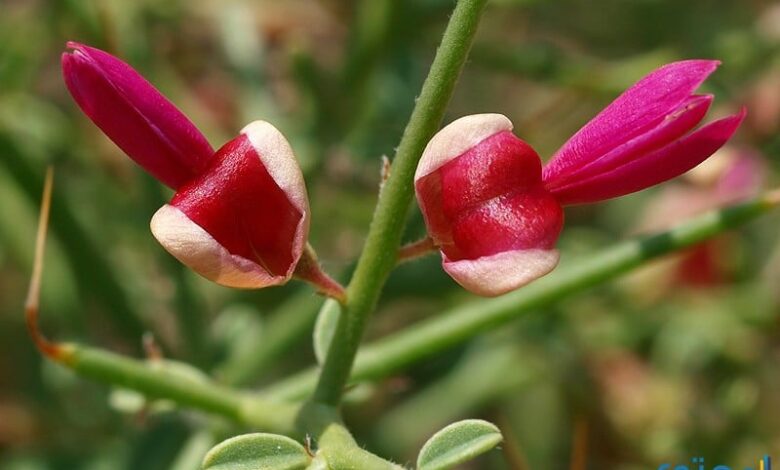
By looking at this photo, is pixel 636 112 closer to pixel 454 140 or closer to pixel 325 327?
pixel 454 140

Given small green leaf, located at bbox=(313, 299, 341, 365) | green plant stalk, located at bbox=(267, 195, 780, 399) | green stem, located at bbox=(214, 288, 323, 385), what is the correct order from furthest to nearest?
green stem, located at bbox=(214, 288, 323, 385), green plant stalk, located at bbox=(267, 195, 780, 399), small green leaf, located at bbox=(313, 299, 341, 365)

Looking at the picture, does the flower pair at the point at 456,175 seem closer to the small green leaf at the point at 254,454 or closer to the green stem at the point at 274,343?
the small green leaf at the point at 254,454

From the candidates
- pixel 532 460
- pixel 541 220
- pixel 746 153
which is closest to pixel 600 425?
pixel 532 460

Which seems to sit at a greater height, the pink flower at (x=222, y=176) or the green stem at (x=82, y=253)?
the green stem at (x=82, y=253)

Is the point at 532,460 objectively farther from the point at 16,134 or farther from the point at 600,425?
the point at 16,134

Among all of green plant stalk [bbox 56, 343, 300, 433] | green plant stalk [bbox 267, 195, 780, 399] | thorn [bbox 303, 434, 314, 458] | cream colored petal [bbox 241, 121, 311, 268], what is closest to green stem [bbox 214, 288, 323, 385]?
green plant stalk [bbox 267, 195, 780, 399]

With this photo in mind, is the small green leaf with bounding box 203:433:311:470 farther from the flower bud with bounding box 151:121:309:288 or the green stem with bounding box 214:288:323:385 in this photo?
the green stem with bounding box 214:288:323:385

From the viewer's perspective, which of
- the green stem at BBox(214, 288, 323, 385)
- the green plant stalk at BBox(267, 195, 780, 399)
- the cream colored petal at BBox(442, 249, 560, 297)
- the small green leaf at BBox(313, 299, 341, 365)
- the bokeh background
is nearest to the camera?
the cream colored petal at BBox(442, 249, 560, 297)

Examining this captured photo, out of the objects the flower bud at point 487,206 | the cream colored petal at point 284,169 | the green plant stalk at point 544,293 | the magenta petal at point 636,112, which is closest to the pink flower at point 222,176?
the cream colored petal at point 284,169
